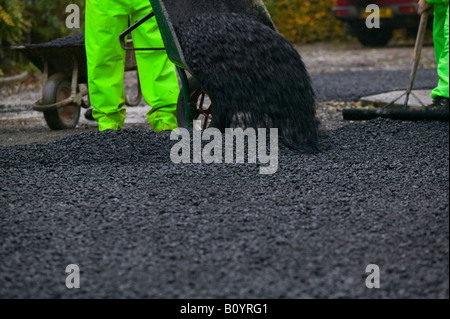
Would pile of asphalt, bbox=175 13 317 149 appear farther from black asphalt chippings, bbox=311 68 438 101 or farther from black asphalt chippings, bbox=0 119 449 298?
black asphalt chippings, bbox=311 68 438 101

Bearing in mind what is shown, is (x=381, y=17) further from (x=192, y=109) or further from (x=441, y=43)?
(x=192, y=109)

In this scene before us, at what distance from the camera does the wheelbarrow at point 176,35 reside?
404 centimetres

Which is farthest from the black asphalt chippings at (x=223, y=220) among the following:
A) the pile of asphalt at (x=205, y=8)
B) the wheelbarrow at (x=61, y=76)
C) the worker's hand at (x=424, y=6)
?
the wheelbarrow at (x=61, y=76)

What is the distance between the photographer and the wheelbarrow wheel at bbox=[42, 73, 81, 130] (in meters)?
5.29

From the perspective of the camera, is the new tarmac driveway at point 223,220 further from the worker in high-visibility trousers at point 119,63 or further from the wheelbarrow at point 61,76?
the wheelbarrow at point 61,76

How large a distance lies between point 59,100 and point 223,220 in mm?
A: 3059

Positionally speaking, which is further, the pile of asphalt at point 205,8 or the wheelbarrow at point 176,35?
the pile of asphalt at point 205,8

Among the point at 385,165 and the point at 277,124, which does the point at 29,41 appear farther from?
the point at 385,165

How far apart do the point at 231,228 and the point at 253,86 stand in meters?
1.41

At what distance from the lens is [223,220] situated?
279 cm

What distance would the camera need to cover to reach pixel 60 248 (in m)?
2.53

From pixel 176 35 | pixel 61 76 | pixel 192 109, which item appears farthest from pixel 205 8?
pixel 61 76

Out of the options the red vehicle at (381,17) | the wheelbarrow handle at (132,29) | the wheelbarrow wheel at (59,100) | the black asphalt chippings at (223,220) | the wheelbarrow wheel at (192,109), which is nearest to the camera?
the black asphalt chippings at (223,220)

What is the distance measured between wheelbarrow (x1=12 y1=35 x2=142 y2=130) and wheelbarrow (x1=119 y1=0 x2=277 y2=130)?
2.81 feet
